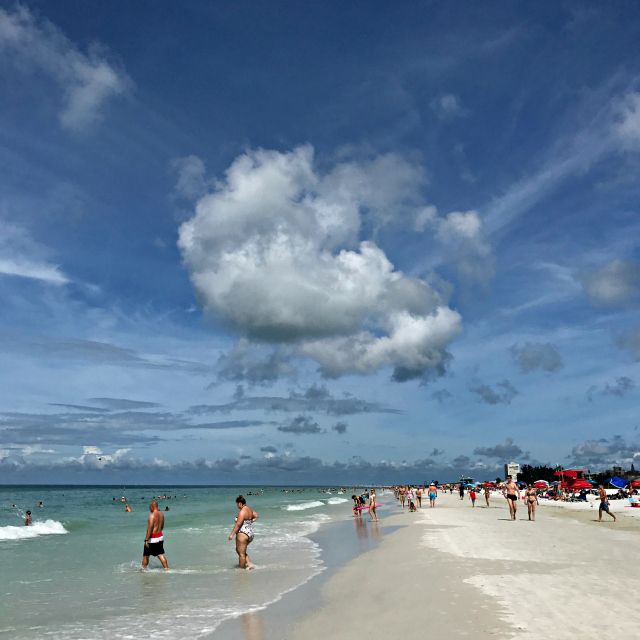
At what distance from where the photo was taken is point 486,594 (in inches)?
353

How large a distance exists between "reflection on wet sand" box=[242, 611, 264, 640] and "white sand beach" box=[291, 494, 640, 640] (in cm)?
60

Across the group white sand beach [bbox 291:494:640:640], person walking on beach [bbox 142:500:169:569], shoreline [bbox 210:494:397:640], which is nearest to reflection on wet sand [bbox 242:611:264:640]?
shoreline [bbox 210:494:397:640]

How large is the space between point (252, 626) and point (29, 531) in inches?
1171

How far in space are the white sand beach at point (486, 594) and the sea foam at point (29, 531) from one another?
22105mm

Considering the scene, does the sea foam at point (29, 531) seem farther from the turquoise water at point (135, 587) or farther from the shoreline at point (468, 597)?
the shoreline at point (468, 597)

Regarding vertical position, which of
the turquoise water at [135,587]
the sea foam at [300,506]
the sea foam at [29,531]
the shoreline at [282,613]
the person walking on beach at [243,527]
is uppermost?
the person walking on beach at [243,527]

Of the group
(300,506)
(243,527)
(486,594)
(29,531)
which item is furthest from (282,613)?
(300,506)

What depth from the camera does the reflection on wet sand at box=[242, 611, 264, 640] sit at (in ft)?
25.5

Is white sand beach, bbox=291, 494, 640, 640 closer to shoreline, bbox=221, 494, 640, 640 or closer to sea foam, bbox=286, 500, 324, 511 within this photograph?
shoreline, bbox=221, 494, 640, 640

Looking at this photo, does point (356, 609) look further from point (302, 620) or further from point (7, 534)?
point (7, 534)

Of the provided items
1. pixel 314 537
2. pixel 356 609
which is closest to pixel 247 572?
pixel 356 609

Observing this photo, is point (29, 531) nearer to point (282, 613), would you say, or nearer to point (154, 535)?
point (154, 535)

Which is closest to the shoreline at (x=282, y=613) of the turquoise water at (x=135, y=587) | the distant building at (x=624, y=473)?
the turquoise water at (x=135, y=587)

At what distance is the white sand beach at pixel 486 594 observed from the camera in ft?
23.5
